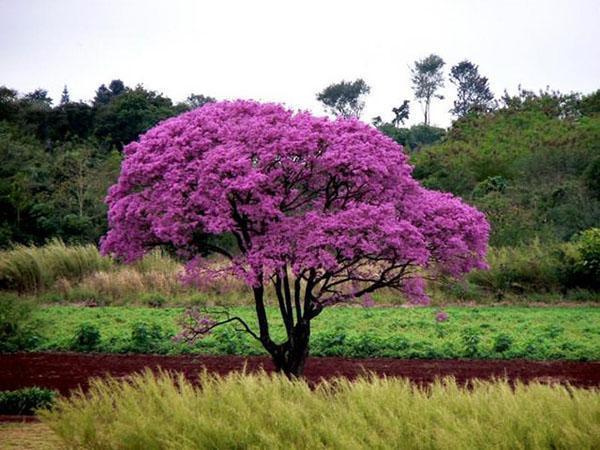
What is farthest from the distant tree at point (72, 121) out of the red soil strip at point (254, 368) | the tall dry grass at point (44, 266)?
the red soil strip at point (254, 368)

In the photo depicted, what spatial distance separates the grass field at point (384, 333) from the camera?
1609 cm

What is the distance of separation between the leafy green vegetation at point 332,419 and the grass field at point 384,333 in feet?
25.8

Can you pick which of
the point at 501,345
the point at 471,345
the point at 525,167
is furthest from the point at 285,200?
the point at 525,167

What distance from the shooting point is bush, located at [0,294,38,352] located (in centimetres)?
1770

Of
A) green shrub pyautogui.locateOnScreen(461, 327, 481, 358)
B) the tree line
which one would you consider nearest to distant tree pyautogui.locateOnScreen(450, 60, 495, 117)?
the tree line

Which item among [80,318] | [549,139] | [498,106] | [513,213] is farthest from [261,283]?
[498,106]

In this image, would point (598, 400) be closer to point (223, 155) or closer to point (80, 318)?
point (223, 155)

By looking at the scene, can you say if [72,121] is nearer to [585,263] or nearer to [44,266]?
[44,266]

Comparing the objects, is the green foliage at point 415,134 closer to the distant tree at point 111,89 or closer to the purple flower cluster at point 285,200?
the distant tree at point 111,89

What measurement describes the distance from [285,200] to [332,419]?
3.56 meters

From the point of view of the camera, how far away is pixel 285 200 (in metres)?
10.2

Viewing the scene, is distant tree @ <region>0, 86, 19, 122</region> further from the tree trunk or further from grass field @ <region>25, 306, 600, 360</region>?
the tree trunk

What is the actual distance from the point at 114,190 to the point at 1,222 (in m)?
27.7

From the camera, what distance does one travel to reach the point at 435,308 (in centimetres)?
2472
